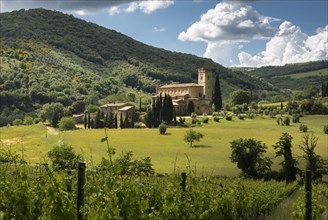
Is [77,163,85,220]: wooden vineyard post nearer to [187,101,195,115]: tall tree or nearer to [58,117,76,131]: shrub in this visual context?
[58,117,76,131]: shrub

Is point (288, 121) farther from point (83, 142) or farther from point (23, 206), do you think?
point (23, 206)

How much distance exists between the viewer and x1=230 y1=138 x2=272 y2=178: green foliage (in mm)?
44688

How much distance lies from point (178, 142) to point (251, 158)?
23.2 m

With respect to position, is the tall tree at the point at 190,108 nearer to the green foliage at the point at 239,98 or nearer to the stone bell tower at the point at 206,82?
the stone bell tower at the point at 206,82

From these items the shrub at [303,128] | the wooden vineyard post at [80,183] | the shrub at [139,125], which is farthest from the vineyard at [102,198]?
the shrub at [139,125]

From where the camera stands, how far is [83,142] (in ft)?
230

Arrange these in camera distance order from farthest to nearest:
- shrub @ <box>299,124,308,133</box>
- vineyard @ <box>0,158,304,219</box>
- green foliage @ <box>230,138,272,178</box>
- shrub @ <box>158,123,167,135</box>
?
shrub @ <box>158,123,167,135</box>
shrub @ <box>299,124,308,133</box>
green foliage @ <box>230,138,272,178</box>
vineyard @ <box>0,158,304,219</box>

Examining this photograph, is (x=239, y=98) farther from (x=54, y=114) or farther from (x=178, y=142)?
(x=178, y=142)

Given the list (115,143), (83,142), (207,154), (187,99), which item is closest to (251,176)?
(207,154)

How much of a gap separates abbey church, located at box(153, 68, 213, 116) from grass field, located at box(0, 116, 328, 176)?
20.6m

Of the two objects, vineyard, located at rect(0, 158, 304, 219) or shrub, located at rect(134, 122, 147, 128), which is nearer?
vineyard, located at rect(0, 158, 304, 219)

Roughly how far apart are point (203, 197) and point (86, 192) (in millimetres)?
3642

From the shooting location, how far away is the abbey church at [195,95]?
364ft

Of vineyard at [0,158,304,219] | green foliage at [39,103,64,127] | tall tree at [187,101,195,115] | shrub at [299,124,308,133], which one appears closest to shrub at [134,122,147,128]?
tall tree at [187,101,195,115]
